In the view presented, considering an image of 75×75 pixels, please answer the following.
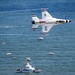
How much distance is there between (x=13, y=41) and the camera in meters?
125

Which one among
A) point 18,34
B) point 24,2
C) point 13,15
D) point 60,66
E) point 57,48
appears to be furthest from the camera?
point 24,2

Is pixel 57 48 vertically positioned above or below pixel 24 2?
below

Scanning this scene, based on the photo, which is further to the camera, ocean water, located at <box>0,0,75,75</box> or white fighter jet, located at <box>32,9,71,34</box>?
ocean water, located at <box>0,0,75,75</box>

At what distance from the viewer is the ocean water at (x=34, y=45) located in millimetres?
102688

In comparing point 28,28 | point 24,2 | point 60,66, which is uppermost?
point 24,2

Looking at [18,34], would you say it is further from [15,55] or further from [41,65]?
[41,65]

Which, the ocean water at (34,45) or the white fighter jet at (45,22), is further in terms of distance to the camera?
the ocean water at (34,45)

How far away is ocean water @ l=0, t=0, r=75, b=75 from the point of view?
4043 inches

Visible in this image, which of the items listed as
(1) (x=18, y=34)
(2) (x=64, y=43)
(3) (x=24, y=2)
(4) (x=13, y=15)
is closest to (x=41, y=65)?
(2) (x=64, y=43)

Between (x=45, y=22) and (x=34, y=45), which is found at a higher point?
(x=34, y=45)

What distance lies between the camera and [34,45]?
4700 inches

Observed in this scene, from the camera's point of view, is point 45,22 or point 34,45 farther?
point 34,45

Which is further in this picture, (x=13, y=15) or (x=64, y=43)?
(x=13, y=15)

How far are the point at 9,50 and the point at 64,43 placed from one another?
42.1ft
